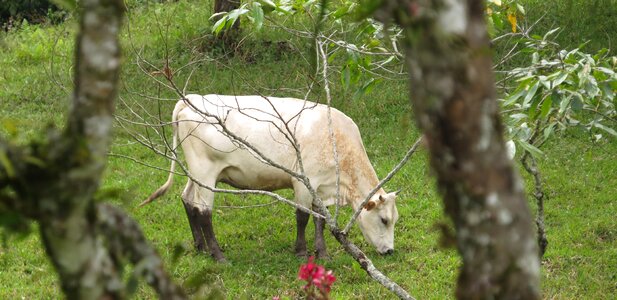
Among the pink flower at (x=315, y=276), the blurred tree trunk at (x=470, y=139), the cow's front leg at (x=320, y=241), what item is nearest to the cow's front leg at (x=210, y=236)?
the cow's front leg at (x=320, y=241)

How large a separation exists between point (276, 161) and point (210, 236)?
92 cm

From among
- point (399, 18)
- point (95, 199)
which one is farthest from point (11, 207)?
point (399, 18)

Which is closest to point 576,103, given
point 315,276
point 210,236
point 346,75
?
point 346,75

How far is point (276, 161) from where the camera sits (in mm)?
8727

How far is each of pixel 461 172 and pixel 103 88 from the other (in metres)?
0.62

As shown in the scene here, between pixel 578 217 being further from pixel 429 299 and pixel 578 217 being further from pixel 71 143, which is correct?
pixel 71 143

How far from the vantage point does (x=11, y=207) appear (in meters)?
1.61

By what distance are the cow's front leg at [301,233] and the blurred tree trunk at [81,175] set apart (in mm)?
7146

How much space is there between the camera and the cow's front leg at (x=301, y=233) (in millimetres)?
8781

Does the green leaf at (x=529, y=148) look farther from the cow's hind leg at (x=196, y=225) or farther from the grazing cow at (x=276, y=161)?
the cow's hind leg at (x=196, y=225)

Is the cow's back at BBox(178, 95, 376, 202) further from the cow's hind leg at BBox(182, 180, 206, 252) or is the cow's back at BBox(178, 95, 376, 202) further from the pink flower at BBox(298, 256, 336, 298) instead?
the pink flower at BBox(298, 256, 336, 298)

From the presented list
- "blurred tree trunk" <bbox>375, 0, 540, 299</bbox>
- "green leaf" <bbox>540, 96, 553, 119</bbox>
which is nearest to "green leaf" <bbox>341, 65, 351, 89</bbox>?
"green leaf" <bbox>540, 96, 553, 119</bbox>

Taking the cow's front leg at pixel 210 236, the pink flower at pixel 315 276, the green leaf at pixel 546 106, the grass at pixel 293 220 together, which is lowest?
the grass at pixel 293 220

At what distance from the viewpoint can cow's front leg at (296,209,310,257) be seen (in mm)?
8781
